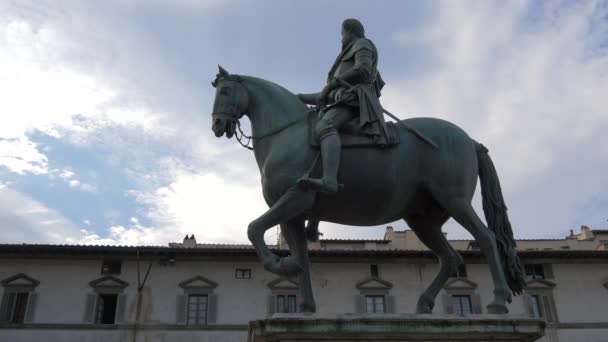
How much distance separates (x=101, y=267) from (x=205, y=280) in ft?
18.0

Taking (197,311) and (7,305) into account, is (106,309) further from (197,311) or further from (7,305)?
(7,305)

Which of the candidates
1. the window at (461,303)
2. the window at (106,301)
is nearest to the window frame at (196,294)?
the window at (106,301)

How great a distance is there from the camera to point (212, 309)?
109 feet

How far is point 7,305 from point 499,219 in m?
31.5

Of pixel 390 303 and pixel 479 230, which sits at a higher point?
pixel 390 303

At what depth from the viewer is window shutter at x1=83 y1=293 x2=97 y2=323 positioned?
32812 millimetres

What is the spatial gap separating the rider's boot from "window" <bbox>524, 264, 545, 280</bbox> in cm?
3075

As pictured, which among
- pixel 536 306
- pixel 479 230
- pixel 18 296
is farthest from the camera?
pixel 536 306

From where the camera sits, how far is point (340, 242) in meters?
42.4

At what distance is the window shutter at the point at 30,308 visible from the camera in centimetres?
3248

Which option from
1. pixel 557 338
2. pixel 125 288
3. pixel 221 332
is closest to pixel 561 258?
pixel 557 338

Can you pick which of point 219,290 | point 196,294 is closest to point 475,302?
point 219,290

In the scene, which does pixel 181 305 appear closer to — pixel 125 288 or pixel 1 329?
pixel 125 288

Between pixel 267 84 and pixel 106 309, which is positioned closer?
pixel 267 84
